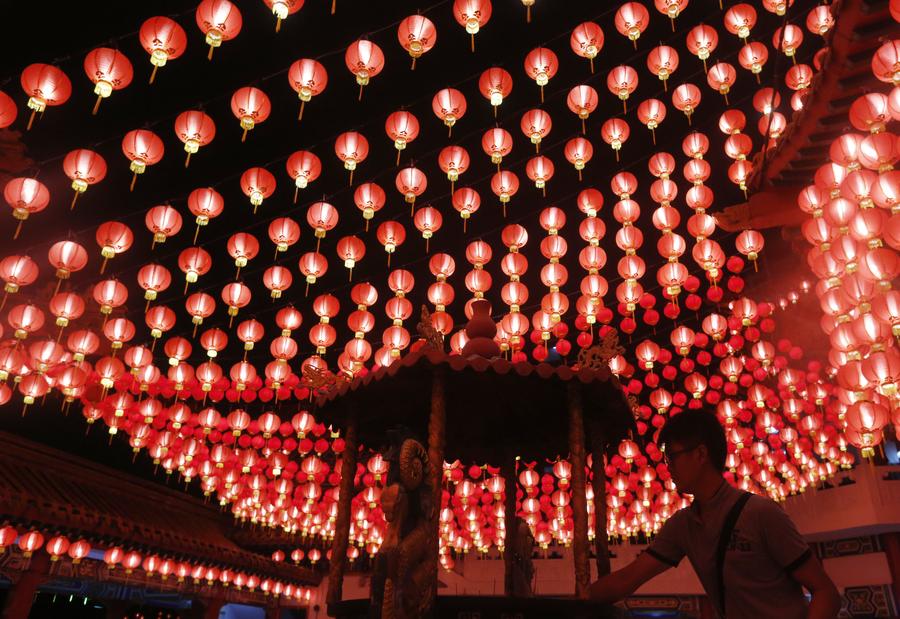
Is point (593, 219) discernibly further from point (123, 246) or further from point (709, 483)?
point (709, 483)

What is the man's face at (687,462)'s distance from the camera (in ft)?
7.98

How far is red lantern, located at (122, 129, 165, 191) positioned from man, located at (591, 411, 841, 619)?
24.2 feet

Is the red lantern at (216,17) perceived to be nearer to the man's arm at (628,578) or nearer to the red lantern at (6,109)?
the red lantern at (6,109)

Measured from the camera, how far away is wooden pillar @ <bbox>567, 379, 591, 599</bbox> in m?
4.67

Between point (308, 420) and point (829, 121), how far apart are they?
10414mm

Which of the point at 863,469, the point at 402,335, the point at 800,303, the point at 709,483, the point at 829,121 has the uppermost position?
the point at 800,303

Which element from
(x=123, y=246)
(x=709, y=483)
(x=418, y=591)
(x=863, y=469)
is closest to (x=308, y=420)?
(x=123, y=246)

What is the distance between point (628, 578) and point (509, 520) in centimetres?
392

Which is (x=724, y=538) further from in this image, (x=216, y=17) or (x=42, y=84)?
(x=42, y=84)

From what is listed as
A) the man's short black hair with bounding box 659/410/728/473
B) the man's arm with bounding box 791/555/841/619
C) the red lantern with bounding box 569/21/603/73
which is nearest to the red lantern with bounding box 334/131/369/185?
the red lantern with bounding box 569/21/603/73

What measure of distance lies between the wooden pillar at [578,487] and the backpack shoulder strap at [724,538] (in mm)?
2470

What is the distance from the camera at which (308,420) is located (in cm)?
1316

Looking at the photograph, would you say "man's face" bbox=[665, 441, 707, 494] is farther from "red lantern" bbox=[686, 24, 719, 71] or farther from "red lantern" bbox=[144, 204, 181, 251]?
"red lantern" bbox=[144, 204, 181, 251]

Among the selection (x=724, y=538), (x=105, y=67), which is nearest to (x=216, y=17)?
(x=105, y=67)
